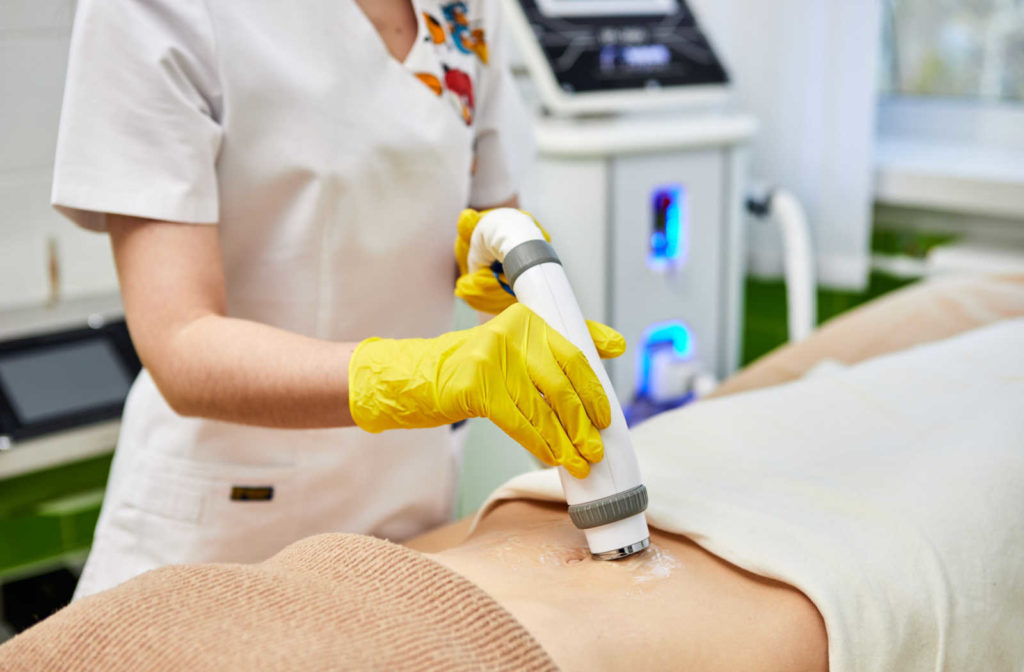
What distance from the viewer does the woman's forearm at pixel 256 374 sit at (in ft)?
2.80

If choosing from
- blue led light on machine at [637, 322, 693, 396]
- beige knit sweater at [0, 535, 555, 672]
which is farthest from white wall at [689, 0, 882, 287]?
beige knit sweater at [0, 535, 555, 672]

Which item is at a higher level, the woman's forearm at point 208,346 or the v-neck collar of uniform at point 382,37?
the v-neck collar of uniform at point 382,37

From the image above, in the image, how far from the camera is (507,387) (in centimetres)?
79

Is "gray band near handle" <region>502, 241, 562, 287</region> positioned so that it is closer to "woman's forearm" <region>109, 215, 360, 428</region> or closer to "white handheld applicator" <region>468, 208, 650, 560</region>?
"white handheld applicator" <region>468, 208, 650, 560</region>

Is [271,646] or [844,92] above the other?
[844,92]

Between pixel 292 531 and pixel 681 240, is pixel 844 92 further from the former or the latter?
pixel 292 531

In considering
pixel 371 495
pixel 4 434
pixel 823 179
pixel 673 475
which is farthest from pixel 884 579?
pixel 823 179

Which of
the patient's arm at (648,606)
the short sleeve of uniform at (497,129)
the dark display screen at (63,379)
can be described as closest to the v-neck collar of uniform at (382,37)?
the short sleeve of uniform at (497,129)

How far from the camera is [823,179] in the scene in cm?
270

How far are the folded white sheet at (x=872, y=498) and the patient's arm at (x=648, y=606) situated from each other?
2 cm

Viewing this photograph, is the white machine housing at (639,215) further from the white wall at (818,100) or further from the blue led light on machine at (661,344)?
the white wall at (818,100)

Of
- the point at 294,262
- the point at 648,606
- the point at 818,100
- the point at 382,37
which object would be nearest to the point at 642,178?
A: the point at 818,100

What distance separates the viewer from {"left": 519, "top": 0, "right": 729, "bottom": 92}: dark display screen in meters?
2.16

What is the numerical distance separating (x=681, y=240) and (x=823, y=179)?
62cm
